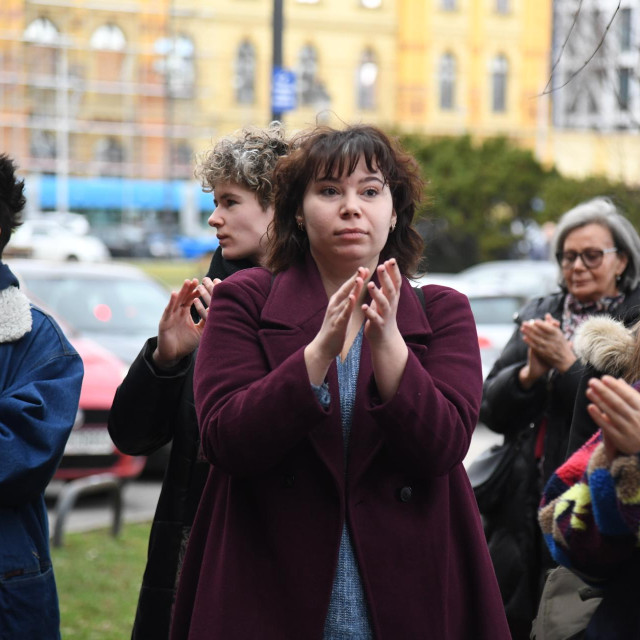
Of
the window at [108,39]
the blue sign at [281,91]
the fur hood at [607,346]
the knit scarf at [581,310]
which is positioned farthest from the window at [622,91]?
the window at [108,39]

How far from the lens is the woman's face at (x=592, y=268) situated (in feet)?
15.0

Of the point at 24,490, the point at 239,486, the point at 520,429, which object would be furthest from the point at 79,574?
the point at 239,486

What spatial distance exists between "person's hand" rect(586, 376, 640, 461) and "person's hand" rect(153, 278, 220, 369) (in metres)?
1.25

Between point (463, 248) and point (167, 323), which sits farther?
point (463, 248)

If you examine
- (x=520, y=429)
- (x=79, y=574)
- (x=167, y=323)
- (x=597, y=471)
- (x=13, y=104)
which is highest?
(x=13, y=104)

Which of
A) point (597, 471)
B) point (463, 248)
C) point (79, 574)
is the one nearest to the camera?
point (597, 471)

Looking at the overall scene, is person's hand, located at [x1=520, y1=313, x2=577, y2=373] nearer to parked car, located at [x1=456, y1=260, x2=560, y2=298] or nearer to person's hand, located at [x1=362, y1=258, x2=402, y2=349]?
person's hand, located at [x1=362, y1=258, x2=402, y2=349]

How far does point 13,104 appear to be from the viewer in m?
56.3

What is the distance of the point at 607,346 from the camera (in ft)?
9.37

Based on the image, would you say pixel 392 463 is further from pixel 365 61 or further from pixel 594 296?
pixel 365 61

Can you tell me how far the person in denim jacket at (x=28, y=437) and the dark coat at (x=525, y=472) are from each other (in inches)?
69.2

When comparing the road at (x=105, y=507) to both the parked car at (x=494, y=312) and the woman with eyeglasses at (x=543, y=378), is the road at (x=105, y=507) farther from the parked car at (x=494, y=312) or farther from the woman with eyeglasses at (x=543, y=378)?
the woman with eyeglasses at (x=543, y=378)

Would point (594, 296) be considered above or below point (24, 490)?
above

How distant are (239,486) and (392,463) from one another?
0.35 metres
